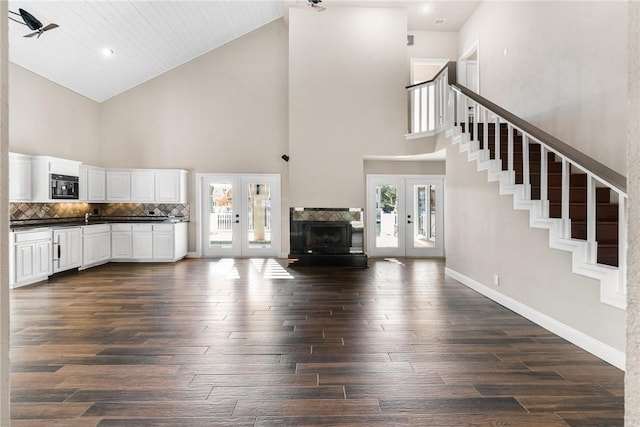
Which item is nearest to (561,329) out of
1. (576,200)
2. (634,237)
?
(576,200)

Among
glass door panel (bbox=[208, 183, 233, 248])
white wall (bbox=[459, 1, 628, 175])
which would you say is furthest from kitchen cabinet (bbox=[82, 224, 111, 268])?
white wall (bbox=[459, 1, 628, 175])

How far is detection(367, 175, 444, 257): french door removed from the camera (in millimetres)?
9039

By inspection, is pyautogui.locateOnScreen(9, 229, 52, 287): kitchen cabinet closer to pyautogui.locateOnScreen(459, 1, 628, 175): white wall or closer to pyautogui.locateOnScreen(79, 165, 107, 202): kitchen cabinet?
pyautogui.locateOnScreen(79, 165, 107, 202): kitchen cabinet

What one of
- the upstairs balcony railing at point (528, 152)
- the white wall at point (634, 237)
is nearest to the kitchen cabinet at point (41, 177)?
the upstairs balcony railing at point (528, 152)

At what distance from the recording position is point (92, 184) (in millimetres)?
7852

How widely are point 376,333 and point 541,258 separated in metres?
1.93

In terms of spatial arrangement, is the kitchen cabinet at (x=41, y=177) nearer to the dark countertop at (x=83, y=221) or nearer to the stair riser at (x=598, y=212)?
the dark countertop at (x=83, y=221)

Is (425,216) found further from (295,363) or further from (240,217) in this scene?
(295,363)

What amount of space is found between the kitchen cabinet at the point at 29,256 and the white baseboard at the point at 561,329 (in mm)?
6770

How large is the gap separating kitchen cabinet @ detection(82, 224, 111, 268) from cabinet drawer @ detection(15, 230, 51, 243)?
1.01m

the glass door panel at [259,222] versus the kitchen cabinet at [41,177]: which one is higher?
the kitchen cabinet at [41,177]

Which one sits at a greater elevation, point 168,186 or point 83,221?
point 168,186

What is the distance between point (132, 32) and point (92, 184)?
321cm

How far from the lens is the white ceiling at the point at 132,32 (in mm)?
5934
